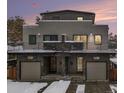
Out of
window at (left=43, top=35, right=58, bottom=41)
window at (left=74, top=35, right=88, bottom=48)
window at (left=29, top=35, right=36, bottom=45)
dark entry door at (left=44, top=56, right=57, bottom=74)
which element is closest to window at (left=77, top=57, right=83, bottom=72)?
window at (left=74, top=35, right=88, bottom=48)

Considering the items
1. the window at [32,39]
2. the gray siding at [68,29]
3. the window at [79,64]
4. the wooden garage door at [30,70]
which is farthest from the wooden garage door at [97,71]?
the window at [32,39]

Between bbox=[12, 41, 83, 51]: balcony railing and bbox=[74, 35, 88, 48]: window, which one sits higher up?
bbox=[74, 35, 88, 48]: window

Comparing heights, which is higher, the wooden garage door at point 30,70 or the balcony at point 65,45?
the balcony at point 65,45

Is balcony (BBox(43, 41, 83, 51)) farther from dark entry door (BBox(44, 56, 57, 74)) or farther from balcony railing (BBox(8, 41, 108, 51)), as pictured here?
dark entry door (BBox(44, 56, 57, 74))

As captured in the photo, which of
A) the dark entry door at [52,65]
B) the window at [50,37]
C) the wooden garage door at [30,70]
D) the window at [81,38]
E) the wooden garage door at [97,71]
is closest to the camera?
the wooden garage door at [97,71]

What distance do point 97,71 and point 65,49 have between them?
5.80 feet

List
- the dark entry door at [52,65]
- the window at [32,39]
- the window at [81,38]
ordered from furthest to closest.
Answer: the window at [32,39]
the window at [81,38]
the dark entry door at [52,65]

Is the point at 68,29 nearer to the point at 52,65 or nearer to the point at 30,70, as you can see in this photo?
the point at 52,65

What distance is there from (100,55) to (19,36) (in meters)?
5.01

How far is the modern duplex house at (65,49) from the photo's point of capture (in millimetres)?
11258

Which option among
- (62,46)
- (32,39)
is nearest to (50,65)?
(62,46)

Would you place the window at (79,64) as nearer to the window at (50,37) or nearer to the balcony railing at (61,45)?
the balcony railing at (61,45)

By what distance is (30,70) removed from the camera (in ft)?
37.8

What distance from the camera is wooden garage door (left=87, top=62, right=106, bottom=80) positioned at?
1123 centimetres
